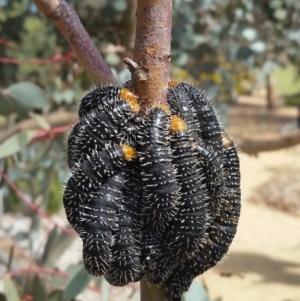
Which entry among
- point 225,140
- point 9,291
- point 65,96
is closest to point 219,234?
point 225,140

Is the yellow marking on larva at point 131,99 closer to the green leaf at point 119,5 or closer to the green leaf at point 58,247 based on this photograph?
the green leaf at point 58,247

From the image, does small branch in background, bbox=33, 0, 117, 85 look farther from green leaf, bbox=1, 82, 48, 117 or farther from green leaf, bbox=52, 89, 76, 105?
green leaf, bbox=52, 89, 76, 105

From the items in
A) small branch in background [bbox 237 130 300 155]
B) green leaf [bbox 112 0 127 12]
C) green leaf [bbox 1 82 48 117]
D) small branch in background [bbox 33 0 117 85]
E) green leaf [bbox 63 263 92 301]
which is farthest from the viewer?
green leaf [bbox 112 0 127 12]

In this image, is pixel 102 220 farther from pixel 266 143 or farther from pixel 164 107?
pixel 266 143

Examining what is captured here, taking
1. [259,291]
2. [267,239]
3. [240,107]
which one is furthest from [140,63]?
[240,107]

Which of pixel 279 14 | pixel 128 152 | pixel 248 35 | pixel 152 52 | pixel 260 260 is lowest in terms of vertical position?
pixel 260 260

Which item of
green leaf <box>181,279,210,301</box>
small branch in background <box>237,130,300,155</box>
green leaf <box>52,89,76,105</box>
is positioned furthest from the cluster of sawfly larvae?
green leaf <box>52,89,76,105</box>
